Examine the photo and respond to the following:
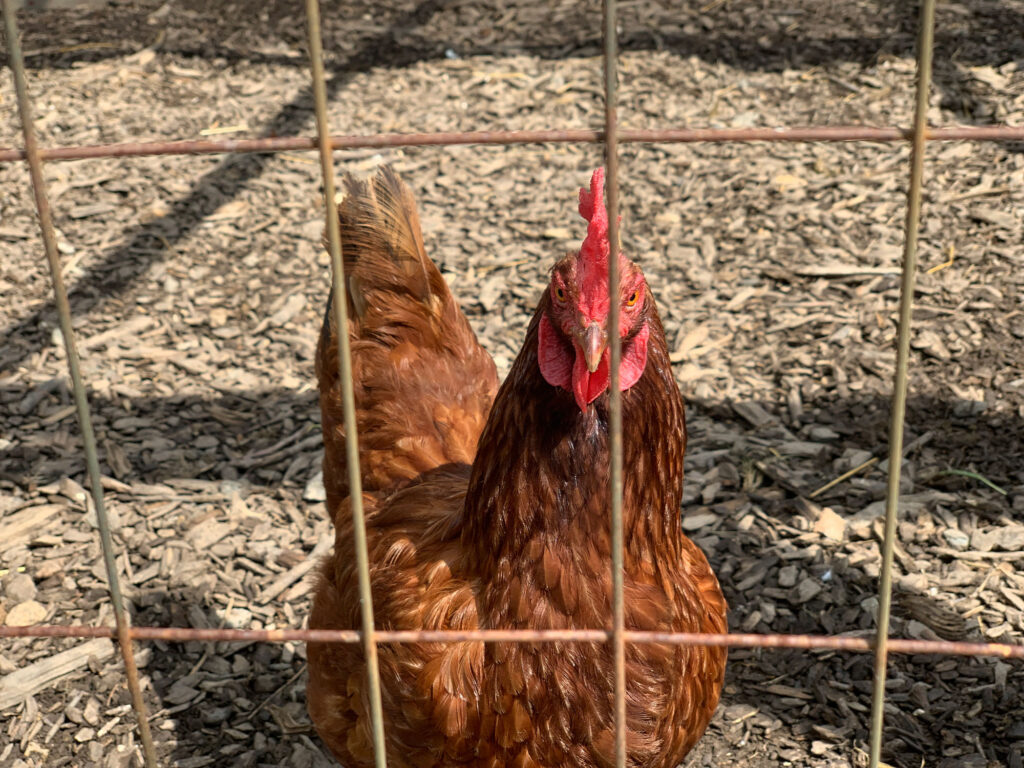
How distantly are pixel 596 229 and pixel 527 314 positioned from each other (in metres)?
3.04

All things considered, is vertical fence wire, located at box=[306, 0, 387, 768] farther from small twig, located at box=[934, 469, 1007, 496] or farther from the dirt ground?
small twig, located at box=[934, 469, 1007, 496]

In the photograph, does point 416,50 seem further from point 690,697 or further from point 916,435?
point 690,697

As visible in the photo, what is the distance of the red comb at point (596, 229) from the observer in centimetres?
222

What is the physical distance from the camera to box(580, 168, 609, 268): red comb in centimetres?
222

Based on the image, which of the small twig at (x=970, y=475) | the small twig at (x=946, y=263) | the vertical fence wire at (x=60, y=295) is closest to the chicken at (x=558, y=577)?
the vertical fence wire at (x=60, y=295)

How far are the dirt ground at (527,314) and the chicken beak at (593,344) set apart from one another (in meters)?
1.72

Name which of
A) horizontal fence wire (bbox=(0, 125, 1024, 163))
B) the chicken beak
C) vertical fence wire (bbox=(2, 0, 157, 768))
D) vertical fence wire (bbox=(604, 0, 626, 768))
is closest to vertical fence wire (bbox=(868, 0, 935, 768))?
horizontal fence wire (bbox=(0, 125, 1024, 163))

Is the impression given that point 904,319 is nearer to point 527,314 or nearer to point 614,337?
point 614,337

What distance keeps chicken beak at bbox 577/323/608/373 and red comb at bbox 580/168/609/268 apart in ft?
0.46

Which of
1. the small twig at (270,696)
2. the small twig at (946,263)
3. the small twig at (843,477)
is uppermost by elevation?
the small twig at (946,263)

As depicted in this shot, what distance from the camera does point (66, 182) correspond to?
6.13 meters

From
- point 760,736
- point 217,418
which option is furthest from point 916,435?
point 217,418

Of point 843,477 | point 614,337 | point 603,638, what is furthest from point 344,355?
point 843,477

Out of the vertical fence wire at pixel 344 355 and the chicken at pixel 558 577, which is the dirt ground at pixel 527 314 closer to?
the chicken at pixel 558 577
